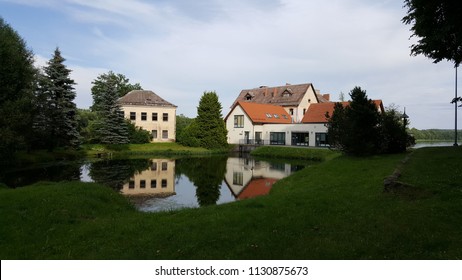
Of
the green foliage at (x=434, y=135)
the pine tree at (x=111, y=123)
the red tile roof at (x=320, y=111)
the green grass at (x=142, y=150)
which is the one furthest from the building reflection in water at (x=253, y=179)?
the green foliage at (x=434, y=135)

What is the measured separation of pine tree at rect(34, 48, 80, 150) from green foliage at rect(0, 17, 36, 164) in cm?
677

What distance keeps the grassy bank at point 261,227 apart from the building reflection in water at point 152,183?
6.14 m

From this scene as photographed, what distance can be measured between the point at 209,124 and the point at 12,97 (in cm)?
2465

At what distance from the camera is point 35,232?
24.3ft

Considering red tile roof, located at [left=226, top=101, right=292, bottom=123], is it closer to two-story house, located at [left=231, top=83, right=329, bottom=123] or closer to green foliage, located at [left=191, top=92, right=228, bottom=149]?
two-story house, located at [left=231, top=83, right=329, bottom=123]

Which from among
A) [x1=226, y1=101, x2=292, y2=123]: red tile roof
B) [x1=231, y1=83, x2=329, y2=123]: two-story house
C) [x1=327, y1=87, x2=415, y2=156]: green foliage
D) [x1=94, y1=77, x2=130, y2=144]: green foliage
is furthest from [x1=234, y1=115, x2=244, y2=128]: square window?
[x1=327, y1=87, x2=415, y2=156]: green foliage

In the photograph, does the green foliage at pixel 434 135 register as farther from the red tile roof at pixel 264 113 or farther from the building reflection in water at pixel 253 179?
the building reflection in water at pixel 253 179

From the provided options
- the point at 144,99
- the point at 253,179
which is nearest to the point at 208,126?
the point at 144,99

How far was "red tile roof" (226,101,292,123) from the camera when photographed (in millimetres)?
46384

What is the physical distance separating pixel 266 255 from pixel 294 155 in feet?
100

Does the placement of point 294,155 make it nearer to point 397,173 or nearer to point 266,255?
point 397,173

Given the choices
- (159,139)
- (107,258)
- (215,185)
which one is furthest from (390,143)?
(159,139)

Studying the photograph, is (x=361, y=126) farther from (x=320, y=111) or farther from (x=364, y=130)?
(x=320, y=111)

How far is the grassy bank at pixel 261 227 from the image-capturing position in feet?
18.7
